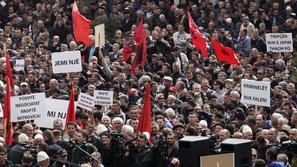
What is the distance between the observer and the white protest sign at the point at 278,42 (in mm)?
31125

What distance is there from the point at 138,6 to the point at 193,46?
504 cm

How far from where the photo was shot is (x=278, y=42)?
3128cm

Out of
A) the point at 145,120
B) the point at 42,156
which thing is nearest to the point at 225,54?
the point at 145,120

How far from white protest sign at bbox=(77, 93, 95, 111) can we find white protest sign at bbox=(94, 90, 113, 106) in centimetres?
44

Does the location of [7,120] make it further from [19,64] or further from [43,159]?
[19,64]

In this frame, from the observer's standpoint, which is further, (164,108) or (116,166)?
(164,108)

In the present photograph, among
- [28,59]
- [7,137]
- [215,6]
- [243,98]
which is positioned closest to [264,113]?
[243,98]

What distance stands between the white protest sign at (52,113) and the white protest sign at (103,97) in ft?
3.95

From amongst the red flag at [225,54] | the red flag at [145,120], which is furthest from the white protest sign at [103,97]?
the red flag at [225,54]

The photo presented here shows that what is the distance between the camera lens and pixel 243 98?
26.3 meters

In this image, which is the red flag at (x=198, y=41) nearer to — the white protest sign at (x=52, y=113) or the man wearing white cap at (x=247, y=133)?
the white protest sign at (x=52, y=113)

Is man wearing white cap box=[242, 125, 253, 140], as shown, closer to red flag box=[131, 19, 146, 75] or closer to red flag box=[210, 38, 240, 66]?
red flag box=[210, 38, 240, 66]

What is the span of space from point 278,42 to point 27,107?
7906 millimetres

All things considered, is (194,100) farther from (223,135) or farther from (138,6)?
(138,6)
